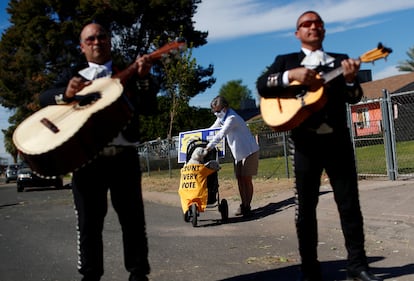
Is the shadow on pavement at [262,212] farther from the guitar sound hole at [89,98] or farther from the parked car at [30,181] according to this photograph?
the parked car at [30,181]

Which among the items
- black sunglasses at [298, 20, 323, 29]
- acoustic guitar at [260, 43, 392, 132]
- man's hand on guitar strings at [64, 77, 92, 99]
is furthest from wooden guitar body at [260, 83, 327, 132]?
man's hand on guitar strings at [64, 77, 92, 99]

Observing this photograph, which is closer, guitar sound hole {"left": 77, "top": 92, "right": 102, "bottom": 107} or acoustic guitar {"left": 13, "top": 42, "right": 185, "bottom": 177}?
acoustic guitar {"left": 13, "top": 42, "right": 185, "bottom": 177}

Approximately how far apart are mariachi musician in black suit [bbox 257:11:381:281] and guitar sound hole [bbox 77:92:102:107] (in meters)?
1.25

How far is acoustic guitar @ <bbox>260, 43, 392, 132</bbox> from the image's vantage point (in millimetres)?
3990

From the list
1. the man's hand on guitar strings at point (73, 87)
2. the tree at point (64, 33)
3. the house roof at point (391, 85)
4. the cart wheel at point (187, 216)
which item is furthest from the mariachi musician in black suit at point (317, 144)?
the house roof at point (391, 85)

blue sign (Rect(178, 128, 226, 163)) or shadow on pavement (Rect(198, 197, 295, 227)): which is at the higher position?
blue sign (Rect(178, 128, 226, 163))

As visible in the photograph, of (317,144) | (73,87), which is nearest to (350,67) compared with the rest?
(317,144)

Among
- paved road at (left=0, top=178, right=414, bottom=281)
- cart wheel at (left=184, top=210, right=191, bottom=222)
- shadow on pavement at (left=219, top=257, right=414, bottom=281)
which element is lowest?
shadow on pavement at (left=219, top=257, right=414, bottom=281)

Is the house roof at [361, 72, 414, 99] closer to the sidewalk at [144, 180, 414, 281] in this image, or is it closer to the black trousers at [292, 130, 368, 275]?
the sidewalk at [144, 180, 414, 281]

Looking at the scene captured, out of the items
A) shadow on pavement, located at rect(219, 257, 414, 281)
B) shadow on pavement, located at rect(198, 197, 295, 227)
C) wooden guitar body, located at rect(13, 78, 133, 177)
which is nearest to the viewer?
wooden guitar body, located at rect(13, 78, 133, 177)

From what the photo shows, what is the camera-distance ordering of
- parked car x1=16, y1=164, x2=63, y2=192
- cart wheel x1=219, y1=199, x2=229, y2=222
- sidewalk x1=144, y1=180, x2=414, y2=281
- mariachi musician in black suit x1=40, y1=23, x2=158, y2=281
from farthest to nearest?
1. parked car x1=16, y1=164, x2=63, y2=192
2. cart wheel x1=219, y1=199, x2=229, y2=222
3. sidewalk x1=144, y1=180, x2=414, y2=281
4. mariachi musician in black suit x1=40, y1=23, x2=158, y2=281

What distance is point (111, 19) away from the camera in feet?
124

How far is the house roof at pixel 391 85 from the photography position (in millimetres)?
41938

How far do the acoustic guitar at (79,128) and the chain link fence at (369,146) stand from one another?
18.2 ft
